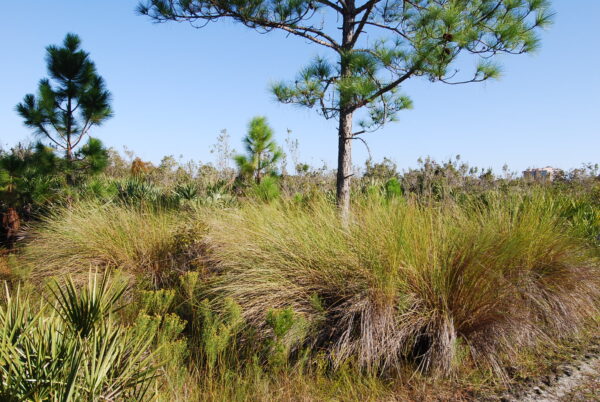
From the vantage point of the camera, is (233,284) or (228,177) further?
(228,177)

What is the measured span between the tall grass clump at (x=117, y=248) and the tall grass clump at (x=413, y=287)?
1013 millimetres

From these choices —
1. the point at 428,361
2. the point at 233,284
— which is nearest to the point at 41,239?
the point at 233,284

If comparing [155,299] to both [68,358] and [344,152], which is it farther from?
[344,152]

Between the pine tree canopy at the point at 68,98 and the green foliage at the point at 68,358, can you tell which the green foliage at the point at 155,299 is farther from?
the pine tree canopy at the point at 68,98

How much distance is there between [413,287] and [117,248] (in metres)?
Answer: 3.48

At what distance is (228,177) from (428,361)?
8318 millimetres

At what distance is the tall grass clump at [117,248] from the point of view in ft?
16.4

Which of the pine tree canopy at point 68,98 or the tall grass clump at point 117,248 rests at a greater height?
A: the pine tree canopy at point 68,98

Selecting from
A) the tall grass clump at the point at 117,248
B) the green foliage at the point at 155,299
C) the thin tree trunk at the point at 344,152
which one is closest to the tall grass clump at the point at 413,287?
the green foliage at the point at 155,299

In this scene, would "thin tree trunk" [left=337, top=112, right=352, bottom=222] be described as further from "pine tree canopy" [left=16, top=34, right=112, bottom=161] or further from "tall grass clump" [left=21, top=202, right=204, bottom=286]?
"pine tree canopy" [left=16, top=34, right=112, bottom=161]

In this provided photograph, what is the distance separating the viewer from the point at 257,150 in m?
9.52

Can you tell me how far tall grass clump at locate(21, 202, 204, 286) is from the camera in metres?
5.01

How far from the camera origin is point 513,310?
11.2 feet

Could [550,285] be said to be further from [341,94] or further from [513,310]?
[341,94]
